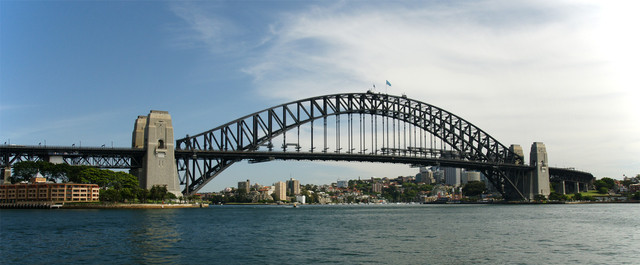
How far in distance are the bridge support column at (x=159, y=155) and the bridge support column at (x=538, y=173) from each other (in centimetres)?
8923

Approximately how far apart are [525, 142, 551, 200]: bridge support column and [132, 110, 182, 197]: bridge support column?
89.2 m

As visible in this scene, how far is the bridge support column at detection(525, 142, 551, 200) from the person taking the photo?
141 m

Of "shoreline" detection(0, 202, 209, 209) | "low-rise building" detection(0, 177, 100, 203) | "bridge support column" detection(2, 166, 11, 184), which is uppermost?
"bridge support column" detection(2, 166, 11, 184)

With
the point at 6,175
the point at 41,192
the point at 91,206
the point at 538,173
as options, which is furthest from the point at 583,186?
the point at 6,175

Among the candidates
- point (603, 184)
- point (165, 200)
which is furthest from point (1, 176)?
point (603, 184)

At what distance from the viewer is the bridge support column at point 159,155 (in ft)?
283

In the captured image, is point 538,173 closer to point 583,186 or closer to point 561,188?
point 561,188

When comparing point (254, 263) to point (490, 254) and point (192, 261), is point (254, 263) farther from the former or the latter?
point (490, 254)

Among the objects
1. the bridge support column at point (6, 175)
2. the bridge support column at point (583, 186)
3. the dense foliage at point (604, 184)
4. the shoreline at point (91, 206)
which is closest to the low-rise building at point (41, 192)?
the bridge support column at point (6, 175)

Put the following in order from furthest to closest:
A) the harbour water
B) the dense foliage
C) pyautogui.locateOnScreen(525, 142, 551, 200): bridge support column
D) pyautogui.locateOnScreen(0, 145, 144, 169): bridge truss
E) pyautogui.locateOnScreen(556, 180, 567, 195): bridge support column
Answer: the dense foliage
pyautogui.locateOnScreen(556, 180, 567, 195): bridge support column
pyautogui.locateOnScreen(525, 142, 551, 200): bridge support column
pyautogui.locateOnScreen(0, 145, 144, 169): bridge truss
the harbour water

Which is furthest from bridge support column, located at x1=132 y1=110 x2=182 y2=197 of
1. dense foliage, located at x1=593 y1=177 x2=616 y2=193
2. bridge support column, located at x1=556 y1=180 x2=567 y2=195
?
dense foliage, located at x1=593 y1=177 x2=616 y2=193

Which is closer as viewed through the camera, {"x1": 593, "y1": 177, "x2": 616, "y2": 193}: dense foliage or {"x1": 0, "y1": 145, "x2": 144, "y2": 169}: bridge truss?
{"x1": 0, "y1": 145, "x2": 144, "y2": 169}: bridge truss

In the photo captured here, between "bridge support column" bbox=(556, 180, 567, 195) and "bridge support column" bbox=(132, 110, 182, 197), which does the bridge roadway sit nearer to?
"bridge support column" bbox=(132, 110, 182, 197)

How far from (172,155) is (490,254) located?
64.6 metres
